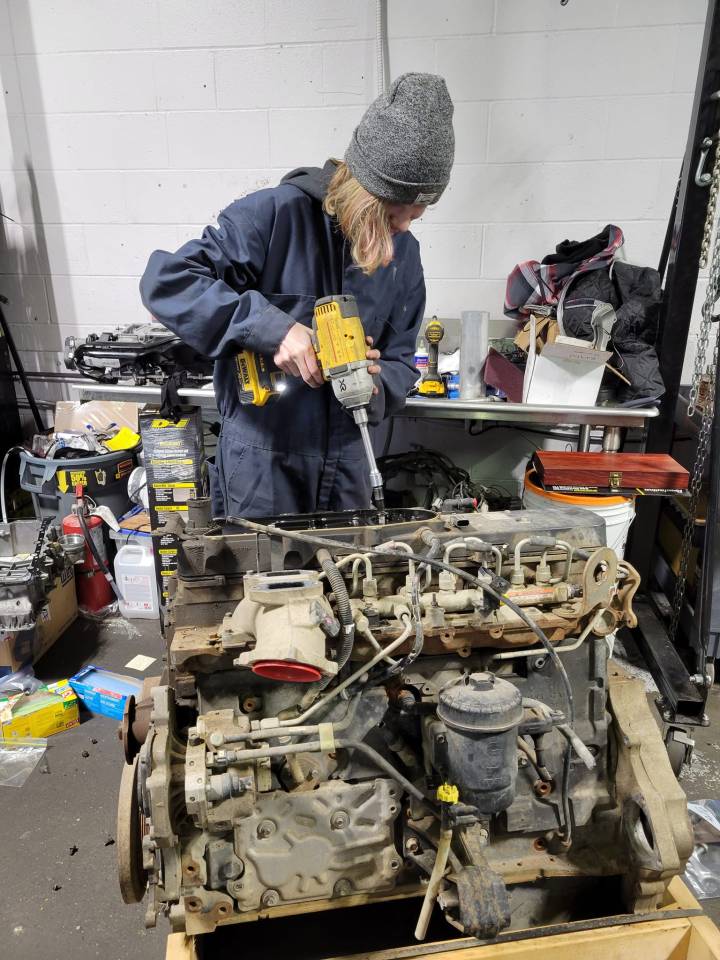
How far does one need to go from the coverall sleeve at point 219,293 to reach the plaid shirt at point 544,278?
1.27 metres

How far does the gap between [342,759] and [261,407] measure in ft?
3.12

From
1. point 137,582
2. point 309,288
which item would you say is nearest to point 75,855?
point 137,582

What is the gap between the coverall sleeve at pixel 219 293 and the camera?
142 centimetres

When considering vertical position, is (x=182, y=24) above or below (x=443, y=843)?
above

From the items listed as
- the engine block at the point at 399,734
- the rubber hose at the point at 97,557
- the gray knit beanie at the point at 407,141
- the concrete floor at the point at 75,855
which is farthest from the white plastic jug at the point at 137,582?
the gray knit beanie at the point at 407,141

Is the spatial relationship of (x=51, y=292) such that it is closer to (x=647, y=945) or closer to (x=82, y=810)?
(x=82, y=810)

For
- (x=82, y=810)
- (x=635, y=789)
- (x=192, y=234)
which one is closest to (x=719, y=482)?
(x=635, y=789)

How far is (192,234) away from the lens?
9.14 ft

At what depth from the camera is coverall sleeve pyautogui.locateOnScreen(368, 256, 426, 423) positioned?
174 centimetres

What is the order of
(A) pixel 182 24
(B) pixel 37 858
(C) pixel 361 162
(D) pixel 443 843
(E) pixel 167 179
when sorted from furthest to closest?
(E) pixel 167 179 → (A) pixel 182 24 → (B) pixel 37 858 → (C) pixel 361 162 → (D) pixel 443 843

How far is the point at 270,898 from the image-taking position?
38.5 inches

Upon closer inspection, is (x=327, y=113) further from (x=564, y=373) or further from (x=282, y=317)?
(x=282, y=317)

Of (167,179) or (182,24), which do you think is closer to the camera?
(182,24)

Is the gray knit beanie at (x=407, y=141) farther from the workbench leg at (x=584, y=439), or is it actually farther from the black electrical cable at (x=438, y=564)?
the workbench leg at (x=584, y=439)
